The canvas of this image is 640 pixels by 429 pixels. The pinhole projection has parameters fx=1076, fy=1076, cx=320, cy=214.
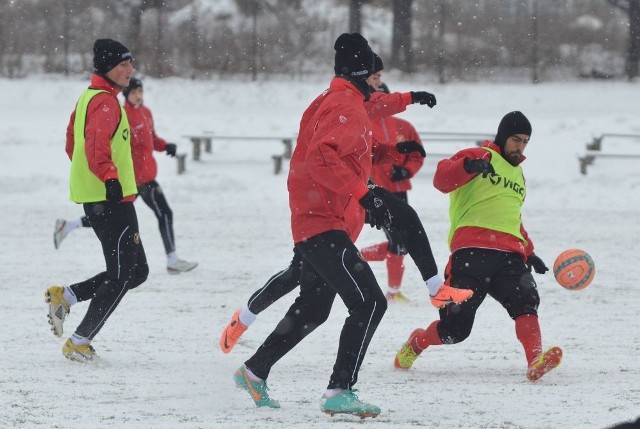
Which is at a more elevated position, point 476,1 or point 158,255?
point 476,1

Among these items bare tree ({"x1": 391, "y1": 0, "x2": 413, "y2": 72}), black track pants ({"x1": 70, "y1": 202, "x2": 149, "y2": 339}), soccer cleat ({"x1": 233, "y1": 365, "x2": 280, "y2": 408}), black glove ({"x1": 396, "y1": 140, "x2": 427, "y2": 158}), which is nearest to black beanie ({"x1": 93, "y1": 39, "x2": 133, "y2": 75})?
black track pants ({"x1": 70, "y1": 202, "x2": 149, "y2": 339})

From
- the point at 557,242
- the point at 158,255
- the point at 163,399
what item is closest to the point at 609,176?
the point at 557,242

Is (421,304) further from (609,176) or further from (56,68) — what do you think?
(56,68)

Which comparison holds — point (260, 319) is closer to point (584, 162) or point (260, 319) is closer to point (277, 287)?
point (277, 287)

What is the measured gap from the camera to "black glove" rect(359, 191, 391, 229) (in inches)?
187

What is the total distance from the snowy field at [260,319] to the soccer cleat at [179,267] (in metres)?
0.08

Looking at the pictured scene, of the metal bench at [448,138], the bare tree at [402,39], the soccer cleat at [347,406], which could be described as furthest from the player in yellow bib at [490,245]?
the bare tree at [402,39]

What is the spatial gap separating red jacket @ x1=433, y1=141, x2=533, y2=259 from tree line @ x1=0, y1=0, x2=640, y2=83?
1757 cm

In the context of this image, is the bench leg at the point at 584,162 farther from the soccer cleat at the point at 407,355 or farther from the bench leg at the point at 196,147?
the soccer cleat at the point at 407,355

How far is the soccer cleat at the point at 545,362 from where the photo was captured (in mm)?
5688

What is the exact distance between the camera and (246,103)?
22250 mm

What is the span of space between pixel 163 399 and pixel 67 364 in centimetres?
102

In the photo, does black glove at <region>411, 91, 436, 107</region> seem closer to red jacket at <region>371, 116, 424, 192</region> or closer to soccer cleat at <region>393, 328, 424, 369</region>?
soccer cleat at <region>393, 328, 424, 369</region>

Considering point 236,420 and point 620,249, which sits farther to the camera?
point 620,249
